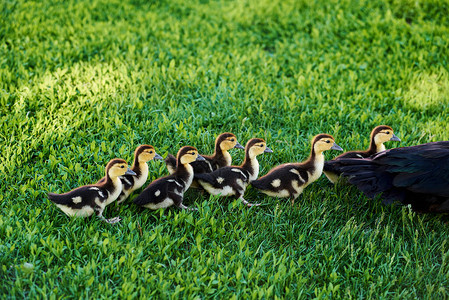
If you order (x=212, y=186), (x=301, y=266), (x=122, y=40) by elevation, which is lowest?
(x=301, y=266)

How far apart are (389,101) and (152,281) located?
4.48 m

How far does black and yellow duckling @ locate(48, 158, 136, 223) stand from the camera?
4066mm

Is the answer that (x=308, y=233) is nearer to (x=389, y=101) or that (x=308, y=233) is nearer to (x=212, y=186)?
(x=212, y=186)

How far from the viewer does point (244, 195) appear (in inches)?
188

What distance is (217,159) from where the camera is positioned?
4875mm

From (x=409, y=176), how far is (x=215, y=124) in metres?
2.45

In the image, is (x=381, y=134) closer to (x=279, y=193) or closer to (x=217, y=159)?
(x=279, y=193)

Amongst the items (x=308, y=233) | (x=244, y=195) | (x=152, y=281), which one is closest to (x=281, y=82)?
(x=244, y=195)

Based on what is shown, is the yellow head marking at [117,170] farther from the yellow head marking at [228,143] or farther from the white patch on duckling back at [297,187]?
the white patch on duckling back at [297,187]

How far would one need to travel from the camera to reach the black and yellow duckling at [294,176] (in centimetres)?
456

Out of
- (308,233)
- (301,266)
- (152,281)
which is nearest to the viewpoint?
(152,281)

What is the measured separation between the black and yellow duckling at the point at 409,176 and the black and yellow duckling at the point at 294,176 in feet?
0.90

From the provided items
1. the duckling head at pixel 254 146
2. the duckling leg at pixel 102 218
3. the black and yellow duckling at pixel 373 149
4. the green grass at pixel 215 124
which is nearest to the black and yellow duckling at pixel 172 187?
the green grass at pixel 215 124

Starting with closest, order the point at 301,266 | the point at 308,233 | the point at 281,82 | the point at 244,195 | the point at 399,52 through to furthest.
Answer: the point at 301,266 → the point at 308,233 → the point at 244,195 → the point at 281,82 → the point at 399,52
